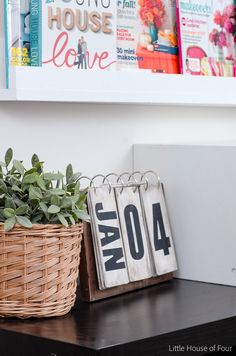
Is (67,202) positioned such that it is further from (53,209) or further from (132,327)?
(132,327)

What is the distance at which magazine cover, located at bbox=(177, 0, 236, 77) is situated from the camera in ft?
7.44

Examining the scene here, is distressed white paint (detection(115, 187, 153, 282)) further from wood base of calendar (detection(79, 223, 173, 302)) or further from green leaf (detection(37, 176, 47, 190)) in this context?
green leaf (detection(37, 176, 47, 190))

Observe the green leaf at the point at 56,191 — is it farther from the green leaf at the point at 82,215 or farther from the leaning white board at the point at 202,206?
the leaning white board at the point at 202,206

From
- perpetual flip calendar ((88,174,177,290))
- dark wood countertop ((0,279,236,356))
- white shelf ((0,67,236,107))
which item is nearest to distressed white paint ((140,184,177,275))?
perpetual flip calendar ((88,174,177,290))

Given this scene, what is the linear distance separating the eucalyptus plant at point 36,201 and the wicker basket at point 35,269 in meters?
0.02

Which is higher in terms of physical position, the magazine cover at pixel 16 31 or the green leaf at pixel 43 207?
the magazine cover at pixel 16 31

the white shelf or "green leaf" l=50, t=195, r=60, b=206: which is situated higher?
the white shelf

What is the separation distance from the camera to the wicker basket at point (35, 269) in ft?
5.37

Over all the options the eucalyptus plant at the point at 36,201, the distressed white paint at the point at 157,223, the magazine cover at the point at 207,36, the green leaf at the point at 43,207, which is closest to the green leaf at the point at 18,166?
the eucalyptus plant at the point at 36,201

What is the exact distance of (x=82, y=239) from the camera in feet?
6.02

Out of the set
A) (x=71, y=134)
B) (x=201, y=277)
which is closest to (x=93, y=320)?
(x=201, y=277)

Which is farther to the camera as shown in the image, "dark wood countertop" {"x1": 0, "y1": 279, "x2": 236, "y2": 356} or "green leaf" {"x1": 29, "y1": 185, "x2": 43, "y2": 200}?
"green leaf" {"x1": 29, "y1": 185, "x2": 43, "y2": 200}

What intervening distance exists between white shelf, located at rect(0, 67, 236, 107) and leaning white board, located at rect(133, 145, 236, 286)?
0.16 m

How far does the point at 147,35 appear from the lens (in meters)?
2.20
